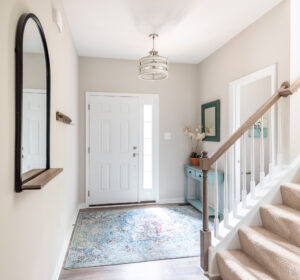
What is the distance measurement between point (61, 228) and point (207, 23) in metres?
2.86

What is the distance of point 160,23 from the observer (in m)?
2.67

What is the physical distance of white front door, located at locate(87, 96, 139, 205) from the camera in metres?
3.87

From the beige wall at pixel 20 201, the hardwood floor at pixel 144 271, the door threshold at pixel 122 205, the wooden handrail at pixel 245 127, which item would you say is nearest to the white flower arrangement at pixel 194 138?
the door threshold at pixel 122 205

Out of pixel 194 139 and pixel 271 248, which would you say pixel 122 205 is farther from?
pixel 271 248

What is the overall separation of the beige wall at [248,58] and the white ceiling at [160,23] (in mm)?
114

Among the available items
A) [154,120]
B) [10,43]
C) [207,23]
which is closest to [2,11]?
[10,43]

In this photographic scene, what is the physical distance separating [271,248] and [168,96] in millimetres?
3010

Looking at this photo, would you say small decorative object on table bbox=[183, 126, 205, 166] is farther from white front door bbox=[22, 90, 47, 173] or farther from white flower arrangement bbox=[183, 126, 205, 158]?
white front door bbox=[22, 90, 47, 173]

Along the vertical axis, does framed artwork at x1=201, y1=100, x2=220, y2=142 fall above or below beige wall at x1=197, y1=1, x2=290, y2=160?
below

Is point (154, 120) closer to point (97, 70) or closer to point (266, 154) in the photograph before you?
point (97, 70)

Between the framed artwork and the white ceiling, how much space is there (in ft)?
2.96

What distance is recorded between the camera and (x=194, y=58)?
3.93 metres

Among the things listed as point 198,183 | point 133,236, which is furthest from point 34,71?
point 198,183

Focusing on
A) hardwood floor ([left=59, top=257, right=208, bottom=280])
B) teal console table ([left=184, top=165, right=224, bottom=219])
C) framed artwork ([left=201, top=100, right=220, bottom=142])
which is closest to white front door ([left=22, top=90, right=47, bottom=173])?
hardwood floor ([left=59, top=257, right=208, bottom=280])
